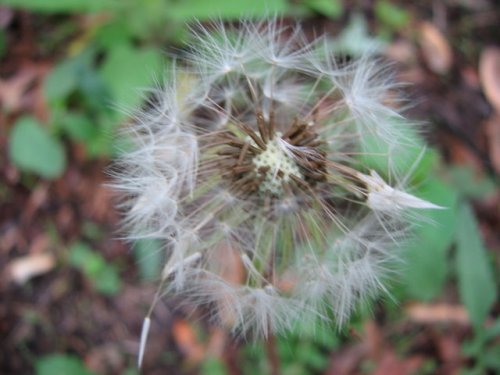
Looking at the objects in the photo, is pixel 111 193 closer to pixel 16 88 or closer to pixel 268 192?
pixel 16 88

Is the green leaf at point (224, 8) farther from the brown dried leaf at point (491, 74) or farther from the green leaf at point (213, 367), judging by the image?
the green leaf at point (213, 367)

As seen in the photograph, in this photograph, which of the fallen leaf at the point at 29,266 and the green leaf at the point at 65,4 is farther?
the fallen leaf at the point at 29,266

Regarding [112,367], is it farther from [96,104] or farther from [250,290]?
[250,290]

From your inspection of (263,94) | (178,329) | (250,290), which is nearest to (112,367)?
(178,329)

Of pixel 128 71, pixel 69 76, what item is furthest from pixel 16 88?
pixel 128 71

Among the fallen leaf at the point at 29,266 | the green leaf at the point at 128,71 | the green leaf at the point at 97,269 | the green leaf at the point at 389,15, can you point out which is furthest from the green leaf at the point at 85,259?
the green leaf at the point at 389,15

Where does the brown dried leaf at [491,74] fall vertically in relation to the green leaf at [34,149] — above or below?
above

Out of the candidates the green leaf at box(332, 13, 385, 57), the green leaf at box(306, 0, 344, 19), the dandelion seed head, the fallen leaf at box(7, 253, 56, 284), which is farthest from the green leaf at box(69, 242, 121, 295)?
the green leaf at box(306, 0, 344, 19)
